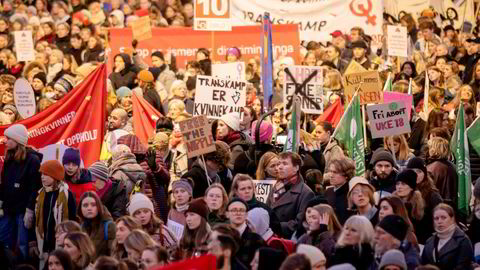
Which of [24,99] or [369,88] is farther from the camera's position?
[24,99]

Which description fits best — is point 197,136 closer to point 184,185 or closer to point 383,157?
point 184,185

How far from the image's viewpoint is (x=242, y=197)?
58.0 feet

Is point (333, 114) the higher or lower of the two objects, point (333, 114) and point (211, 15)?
the lower

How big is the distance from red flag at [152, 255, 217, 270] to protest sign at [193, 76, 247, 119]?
8.35 m

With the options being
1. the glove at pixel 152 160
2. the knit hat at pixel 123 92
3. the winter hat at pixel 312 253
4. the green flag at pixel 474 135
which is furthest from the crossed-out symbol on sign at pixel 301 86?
the winter hat at pixel 312 253

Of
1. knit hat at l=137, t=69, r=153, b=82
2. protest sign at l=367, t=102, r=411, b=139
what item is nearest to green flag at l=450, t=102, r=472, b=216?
protest sign at l=367, t=102, r=411, b=139

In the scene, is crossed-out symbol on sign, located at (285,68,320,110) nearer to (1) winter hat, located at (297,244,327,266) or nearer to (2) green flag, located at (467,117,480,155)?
(2) green flag, located at (467,117,480,155)

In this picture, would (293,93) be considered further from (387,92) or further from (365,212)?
(365,212)

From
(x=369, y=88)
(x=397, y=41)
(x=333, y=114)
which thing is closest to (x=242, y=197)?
(x=369, y=88)

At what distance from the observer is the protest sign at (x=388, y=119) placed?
20406 millimetres

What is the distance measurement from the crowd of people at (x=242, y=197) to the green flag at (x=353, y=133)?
0.13m

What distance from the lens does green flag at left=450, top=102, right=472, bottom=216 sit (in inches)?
786

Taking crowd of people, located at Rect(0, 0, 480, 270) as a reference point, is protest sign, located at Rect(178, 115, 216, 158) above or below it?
above

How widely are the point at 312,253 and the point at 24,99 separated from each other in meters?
9.10
